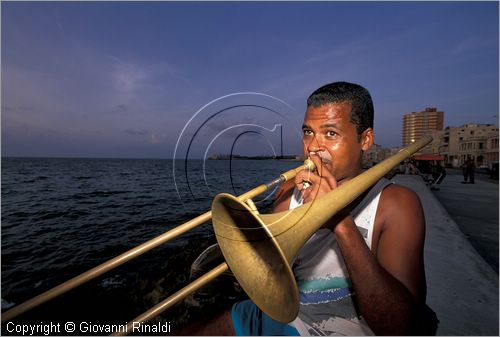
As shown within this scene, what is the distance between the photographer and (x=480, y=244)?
602cm

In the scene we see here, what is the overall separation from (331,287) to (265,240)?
0.70 metres

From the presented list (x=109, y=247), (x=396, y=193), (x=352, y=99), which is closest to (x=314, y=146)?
(x=352, y=99)

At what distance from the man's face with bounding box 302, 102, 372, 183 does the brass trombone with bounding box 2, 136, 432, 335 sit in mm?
175

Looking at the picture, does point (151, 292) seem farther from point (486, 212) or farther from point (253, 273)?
point (486, 212)

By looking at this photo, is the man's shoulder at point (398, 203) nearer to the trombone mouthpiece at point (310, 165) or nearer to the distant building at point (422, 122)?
the trombone mouthpiece at point (310, 165)

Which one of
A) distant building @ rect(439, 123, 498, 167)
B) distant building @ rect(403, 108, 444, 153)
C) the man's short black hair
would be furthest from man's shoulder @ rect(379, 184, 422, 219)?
distant building @ rect(403, 108, 444, 153)

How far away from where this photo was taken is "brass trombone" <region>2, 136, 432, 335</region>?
140 centimetres

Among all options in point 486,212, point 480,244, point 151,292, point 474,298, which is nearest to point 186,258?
point 151,292

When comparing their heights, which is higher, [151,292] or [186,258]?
[186,258]

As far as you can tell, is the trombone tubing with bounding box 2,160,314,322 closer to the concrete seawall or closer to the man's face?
the man's face

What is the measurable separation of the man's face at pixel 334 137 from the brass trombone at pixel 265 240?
0.17 metres

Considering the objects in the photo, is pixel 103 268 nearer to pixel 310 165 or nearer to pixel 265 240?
pixel 265 240

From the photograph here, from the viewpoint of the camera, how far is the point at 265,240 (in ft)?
5.41

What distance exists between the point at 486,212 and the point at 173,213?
17.6 meters
